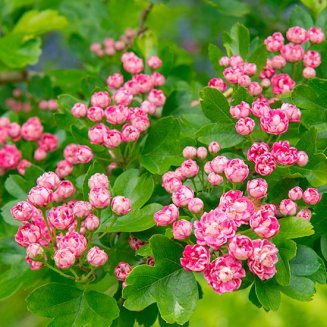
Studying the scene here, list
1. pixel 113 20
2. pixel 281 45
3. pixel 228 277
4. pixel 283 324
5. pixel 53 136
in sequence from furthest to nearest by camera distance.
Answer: pixel 283 324 → pixel 113 20 → pixel 53 136 → pixel 281 45 → pixel 228 277

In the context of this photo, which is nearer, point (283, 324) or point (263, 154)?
point (263, 154)

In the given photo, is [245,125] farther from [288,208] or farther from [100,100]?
[100,100]

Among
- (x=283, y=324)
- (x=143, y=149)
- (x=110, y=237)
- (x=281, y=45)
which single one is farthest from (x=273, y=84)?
(x=283, y=324)

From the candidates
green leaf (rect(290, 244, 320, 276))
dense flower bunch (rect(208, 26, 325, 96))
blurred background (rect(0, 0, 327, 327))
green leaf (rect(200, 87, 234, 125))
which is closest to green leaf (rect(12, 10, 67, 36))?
blurred background (rect(0, 0, 327, 327))

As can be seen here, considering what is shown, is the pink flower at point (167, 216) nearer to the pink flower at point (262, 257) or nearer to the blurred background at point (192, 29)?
the pink flower at point (262, 257)

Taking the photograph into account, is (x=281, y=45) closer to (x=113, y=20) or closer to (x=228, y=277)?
(x=228, y=277)

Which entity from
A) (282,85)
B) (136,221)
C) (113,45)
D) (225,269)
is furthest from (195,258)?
(113,45)
